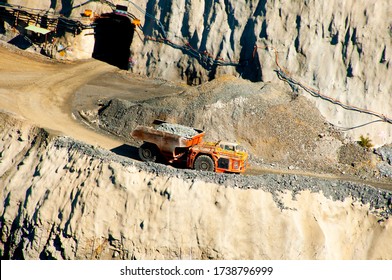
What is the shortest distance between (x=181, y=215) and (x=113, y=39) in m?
24.4

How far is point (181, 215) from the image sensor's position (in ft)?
66.3

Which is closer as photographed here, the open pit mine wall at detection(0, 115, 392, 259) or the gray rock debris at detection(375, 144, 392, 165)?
the open pit mine wall at detection(0, 115, 392, 259)

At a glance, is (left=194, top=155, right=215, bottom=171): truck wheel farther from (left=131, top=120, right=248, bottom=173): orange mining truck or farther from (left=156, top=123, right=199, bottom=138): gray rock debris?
(left=156, top=123, right=199, bottom=138): gray rock debris

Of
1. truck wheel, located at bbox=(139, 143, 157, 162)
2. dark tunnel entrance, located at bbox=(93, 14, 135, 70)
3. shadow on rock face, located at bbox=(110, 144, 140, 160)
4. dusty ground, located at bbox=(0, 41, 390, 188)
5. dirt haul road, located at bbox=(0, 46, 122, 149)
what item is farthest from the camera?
dark tunnel entrance, located at bbox=(93, 14, 135, 70)

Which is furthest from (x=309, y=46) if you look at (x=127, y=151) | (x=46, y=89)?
(x=46, y=89)

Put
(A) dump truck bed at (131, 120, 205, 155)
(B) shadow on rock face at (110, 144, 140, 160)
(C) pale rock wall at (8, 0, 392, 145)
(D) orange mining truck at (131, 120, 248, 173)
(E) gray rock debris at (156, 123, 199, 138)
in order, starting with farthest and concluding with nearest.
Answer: (C) pale rock wall at (8, 0, 392, 145)
(B) shadow on rock face at (110, 144, 140, 160)
(E) gray rock debris at (156, 123, 199, 138)
(A) dump truck bed at (131, 120, 205, 155)
(D) orange mining truck at (131, 120, 248, 173)

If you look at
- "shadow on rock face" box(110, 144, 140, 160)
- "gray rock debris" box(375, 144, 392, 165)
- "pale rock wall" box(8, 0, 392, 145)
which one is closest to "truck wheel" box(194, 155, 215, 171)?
"shadow on rock face" box(110, 144, 140, 160)

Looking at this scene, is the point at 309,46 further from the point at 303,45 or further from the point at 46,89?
the point at 46,89

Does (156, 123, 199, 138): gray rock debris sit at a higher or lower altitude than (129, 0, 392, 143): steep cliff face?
lower

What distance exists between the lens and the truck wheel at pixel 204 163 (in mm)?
22234

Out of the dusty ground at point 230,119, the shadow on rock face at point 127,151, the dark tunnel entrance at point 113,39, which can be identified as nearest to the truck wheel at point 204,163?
the dusty ground at point 230,119

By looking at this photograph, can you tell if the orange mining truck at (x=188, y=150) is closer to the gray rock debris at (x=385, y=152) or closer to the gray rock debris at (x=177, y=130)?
the gray rock debris at (x=177, y=130)

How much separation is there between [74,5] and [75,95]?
1020 cm

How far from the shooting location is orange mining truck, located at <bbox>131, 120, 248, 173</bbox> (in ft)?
72.7
